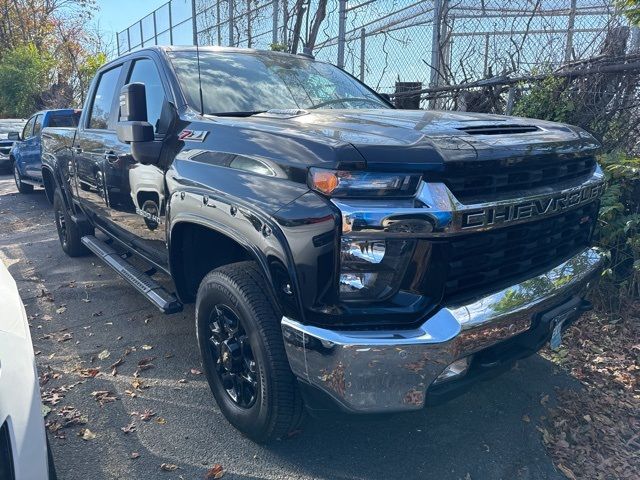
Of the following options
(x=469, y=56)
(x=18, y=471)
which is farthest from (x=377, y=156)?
(x=469, y=56)

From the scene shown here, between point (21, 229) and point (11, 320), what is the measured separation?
6904mm

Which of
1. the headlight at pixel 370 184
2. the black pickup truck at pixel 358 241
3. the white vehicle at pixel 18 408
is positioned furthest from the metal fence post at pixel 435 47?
the white vehicle at pixel 18 408

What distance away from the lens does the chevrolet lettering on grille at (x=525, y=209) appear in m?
2.12

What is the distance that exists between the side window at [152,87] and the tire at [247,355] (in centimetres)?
128

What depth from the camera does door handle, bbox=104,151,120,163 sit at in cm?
392

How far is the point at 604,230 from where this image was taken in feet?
13.5

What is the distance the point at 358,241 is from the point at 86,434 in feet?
6.36

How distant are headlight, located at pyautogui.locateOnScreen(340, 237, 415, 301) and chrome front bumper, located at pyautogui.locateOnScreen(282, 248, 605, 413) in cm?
16

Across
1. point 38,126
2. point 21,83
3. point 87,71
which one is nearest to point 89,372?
point 38,126

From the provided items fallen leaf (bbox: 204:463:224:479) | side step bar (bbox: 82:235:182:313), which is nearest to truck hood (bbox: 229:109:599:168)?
side step bar (bbox: 82:235:182:313)

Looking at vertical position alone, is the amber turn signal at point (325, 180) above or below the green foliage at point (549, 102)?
below

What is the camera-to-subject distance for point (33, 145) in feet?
33.8

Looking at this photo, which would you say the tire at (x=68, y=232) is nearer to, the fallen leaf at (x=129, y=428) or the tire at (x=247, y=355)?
the fallen leaf at (x=129, y=428)

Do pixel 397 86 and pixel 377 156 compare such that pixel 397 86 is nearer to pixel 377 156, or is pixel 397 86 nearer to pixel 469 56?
pixel 469 56
